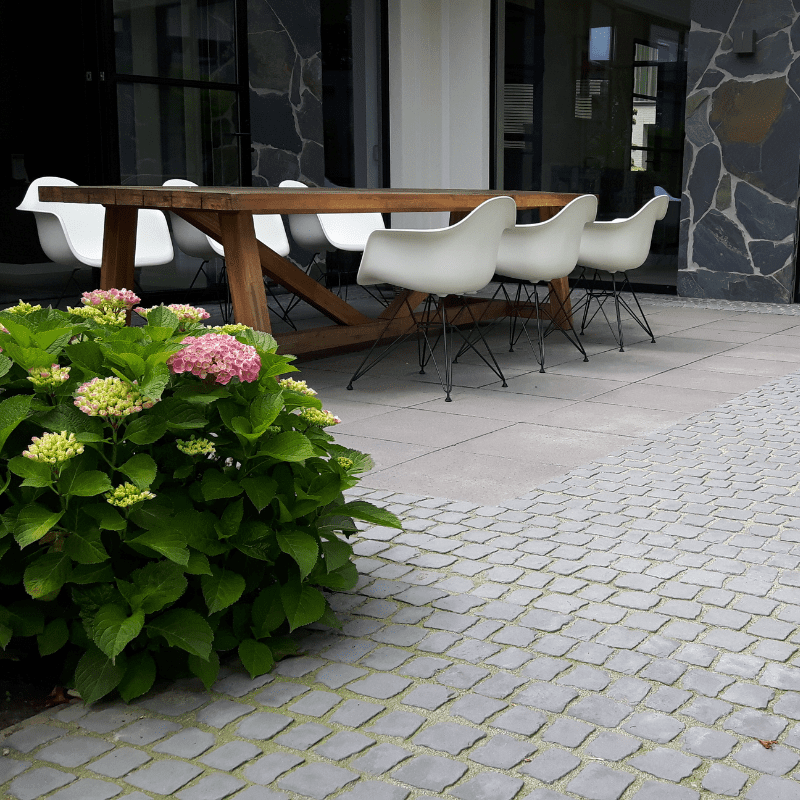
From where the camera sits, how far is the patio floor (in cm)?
165

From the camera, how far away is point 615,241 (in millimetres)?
5719

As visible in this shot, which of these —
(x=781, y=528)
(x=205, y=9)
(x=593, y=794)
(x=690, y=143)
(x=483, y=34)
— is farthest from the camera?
(x=483, y=34)

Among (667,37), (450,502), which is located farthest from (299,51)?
(450,502)

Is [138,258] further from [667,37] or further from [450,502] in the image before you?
[667,37]

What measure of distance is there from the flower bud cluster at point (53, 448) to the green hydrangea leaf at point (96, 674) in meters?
0.37

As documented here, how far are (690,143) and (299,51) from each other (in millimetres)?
3239

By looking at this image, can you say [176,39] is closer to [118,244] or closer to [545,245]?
[118,244]

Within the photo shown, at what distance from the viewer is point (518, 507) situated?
3.01 m

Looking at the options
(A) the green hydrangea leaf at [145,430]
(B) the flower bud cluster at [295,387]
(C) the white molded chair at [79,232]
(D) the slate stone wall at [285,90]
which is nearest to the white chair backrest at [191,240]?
(C) the white molded chair at [79,232]

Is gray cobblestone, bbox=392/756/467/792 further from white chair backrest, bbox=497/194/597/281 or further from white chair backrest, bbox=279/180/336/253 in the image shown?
white chair backrest, bbox=279/180/336/253

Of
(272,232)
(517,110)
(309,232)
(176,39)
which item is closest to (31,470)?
(272,232)

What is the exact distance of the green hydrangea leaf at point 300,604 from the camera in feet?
6.69

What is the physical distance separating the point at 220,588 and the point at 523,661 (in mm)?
611

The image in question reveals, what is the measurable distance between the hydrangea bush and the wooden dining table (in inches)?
87.1
